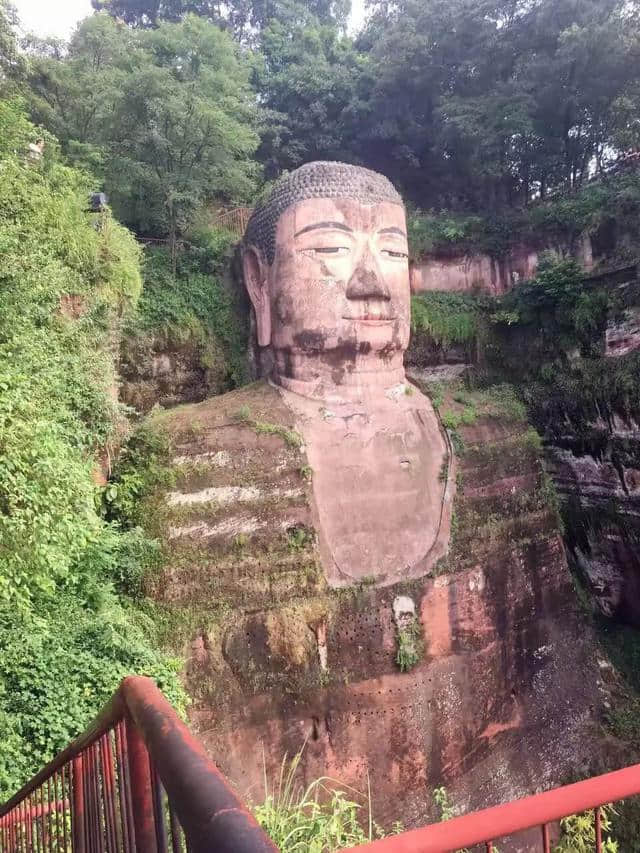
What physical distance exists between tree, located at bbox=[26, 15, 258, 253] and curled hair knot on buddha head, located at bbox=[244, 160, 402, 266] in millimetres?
2755

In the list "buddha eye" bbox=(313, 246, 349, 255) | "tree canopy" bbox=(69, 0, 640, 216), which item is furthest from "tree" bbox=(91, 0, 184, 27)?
"buddha eye" bbox=(313, 246, 349, 255)

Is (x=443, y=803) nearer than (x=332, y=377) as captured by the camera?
Yes

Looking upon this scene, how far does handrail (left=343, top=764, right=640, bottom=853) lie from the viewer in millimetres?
1490

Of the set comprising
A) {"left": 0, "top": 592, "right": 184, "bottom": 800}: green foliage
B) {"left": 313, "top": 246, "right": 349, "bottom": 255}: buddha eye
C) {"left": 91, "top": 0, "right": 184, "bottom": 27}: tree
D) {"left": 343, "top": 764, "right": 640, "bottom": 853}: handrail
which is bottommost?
{"left": 0, "top": 592, "right": 184, "bottom": 800}: green foliage

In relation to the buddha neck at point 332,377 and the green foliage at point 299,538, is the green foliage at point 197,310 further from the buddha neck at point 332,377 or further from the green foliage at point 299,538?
the green foliage at point 299,538

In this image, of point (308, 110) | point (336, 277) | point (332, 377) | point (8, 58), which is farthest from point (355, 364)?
point (308, 110)

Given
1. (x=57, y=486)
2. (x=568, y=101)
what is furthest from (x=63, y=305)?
(x=568, y=101)

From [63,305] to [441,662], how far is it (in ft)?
23.0

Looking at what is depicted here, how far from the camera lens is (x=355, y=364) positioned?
9.36 meters

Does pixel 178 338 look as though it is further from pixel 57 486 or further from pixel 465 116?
pixel 465 116

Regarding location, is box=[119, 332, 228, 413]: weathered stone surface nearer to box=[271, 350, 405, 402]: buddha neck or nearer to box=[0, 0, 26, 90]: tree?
box=[271, 350, 405, 402]: buddha neck

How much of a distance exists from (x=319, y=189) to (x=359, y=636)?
6641 millimetres

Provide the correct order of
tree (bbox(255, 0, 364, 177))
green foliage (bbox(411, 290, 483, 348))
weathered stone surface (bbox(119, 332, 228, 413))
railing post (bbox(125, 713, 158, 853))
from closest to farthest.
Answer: railing post (bbox(125, 713, 158, 853)) < weathered stone surface (bbox(119, 332, 228, 413)) < green foliage (bbox(411, 290, 483, 348)) < tree (bbox(255, 0, 364, 177))

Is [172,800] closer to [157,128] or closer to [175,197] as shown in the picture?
[175,197]
